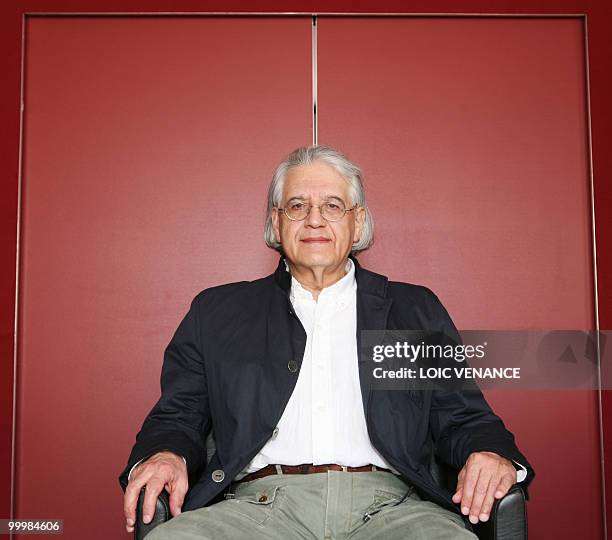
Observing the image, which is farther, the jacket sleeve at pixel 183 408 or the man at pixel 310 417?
the jacket sleeve at pixel 183 408

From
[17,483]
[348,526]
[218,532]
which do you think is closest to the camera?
[218,532]

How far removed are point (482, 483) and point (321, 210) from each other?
3.01 feet

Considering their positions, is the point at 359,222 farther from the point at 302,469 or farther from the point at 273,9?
the point at 273,9

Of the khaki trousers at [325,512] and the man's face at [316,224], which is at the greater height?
the man's face at [316,224]

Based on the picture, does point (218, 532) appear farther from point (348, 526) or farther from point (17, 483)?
point (17, 483)

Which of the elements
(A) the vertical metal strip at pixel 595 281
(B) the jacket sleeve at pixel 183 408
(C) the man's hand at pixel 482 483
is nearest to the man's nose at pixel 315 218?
(B) the jacket sleeve at pixel 183 408

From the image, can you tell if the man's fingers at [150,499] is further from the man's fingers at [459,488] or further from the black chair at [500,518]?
the man's fingers at [459,488]

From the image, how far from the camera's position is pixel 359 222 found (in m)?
2.47

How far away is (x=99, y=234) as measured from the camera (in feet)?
9.68

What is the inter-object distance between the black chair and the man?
24mm

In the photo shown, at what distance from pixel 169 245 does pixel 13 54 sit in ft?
3.07

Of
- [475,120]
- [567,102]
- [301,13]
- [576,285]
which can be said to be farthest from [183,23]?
[576,285]

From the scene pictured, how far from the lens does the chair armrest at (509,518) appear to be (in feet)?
5.65

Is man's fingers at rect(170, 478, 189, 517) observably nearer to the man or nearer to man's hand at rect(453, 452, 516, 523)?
the man
